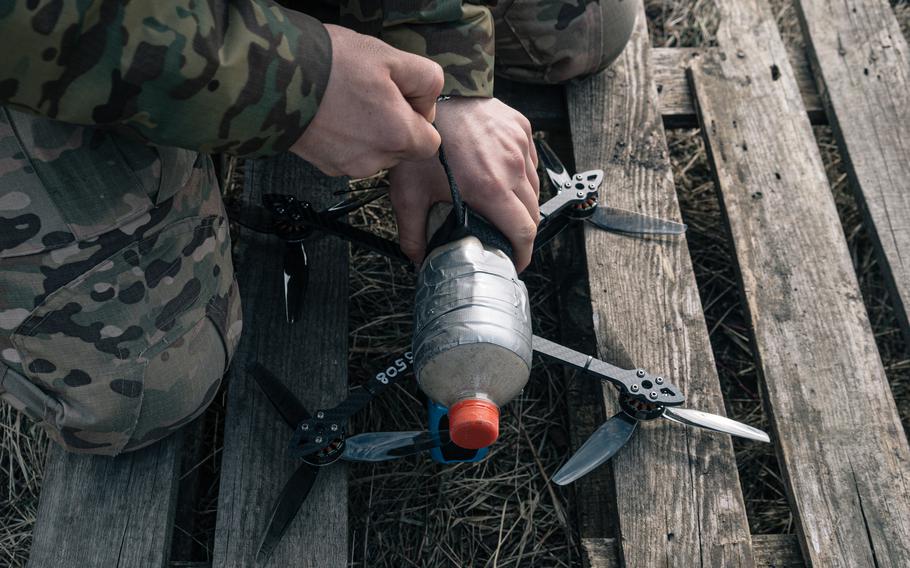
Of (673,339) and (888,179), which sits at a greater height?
(888,179)

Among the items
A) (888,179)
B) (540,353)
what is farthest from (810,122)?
(540,353)

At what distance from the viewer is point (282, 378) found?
170 cm

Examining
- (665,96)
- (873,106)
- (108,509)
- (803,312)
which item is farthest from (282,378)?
(873,106)

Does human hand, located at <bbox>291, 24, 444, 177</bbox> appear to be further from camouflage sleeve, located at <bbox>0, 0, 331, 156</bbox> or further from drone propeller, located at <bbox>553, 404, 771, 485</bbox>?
drone propeller, located at <bbox>553, 404, 771, 485</bbox>

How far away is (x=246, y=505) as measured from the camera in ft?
5.04

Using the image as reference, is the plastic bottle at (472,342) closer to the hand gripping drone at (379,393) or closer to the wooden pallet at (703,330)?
the hand gripping drone at (379,393)

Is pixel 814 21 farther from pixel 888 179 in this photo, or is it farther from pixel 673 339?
pixel 673 339

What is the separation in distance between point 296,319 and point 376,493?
43 cm

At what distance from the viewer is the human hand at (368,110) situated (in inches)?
49.8

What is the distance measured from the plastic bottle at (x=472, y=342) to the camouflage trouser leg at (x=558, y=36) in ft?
2.51

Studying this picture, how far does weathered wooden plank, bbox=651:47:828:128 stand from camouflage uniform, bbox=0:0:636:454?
28.9 inches

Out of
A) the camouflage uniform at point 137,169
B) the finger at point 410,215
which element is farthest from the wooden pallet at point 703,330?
the finger at point 410,215

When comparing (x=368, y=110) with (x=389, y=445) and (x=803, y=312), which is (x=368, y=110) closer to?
(x=389, y=445)

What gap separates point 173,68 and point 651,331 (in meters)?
1.09
